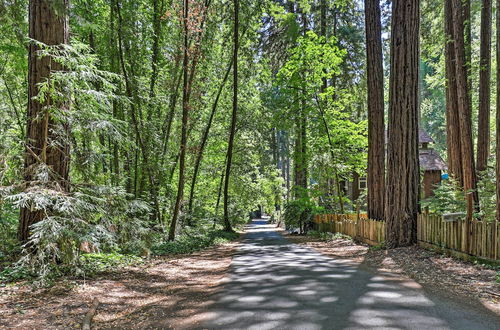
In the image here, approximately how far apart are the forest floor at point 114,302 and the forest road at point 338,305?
498 mm

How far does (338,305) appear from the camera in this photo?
4227 millimetres

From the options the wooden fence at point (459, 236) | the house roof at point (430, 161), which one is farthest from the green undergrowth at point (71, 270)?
the house roof at point (430, 161)

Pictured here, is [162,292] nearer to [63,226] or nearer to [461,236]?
[63,226]

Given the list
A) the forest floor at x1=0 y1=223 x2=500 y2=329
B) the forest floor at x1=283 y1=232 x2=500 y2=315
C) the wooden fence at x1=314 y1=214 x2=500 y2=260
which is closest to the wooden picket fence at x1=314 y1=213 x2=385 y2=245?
the wooden fence at x1=314 y1=214 x2=500 y2=260

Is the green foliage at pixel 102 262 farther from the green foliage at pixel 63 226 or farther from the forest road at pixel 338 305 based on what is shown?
the forest road at pixel 338 305

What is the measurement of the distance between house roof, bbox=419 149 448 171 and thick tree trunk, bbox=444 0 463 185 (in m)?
12.8

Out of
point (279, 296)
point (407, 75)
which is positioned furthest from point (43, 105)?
point (407, 75)

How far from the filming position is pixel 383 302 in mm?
4230

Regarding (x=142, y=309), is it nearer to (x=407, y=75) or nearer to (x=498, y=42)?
(x=407, y=75)

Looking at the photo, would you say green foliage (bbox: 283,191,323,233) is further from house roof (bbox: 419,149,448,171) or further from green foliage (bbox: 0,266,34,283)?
green foliage (bbox: 0,266,34,283)

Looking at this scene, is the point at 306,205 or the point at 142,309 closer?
the point at 142,309

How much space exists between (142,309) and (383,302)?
10.8 ft

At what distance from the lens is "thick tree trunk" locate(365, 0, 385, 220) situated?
1181 cm

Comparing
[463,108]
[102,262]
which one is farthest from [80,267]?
[463,108]
